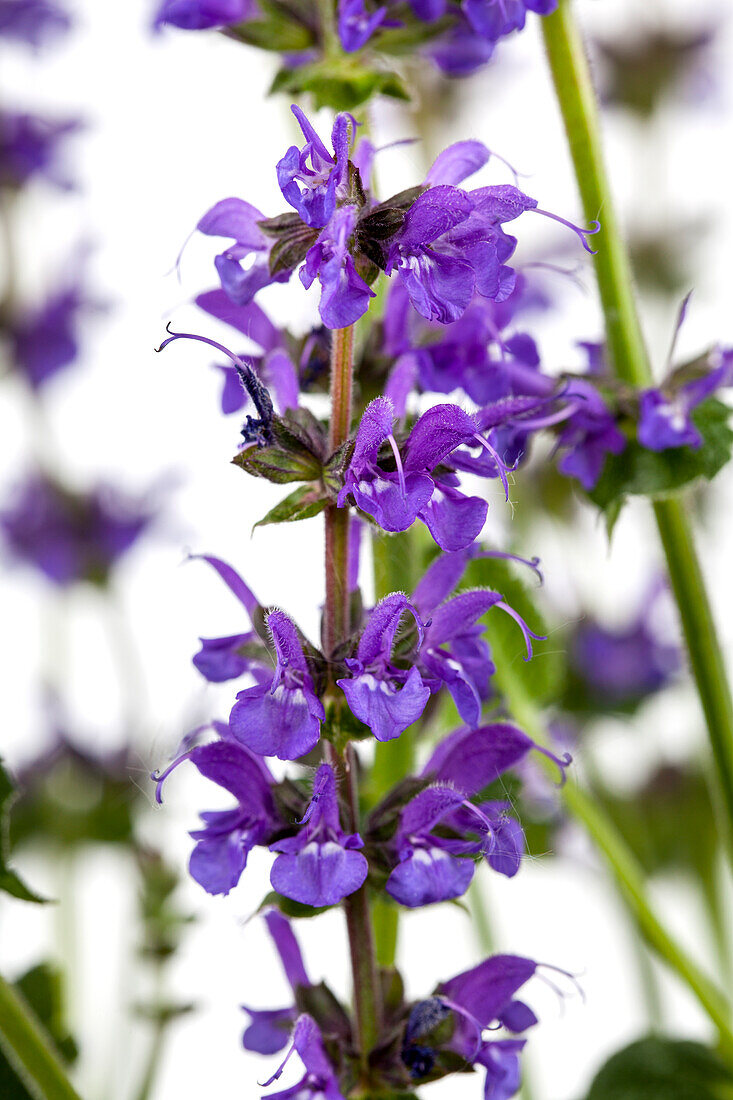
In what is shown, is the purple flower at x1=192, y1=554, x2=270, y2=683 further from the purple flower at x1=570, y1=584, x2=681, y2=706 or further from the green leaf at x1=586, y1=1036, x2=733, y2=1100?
the purple flower at x1=570, y1=584, x2=681, y2=706

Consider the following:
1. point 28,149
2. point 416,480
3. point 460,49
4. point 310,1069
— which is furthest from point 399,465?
point 28,149

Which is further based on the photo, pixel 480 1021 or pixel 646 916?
pixel 646 916

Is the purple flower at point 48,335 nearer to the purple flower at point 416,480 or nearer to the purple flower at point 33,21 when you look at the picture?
the purple flower at point 33,21

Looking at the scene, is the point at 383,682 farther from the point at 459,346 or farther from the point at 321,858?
the point at 459,346

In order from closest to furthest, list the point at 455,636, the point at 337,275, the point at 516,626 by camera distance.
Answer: the point at 337,275 < the point at 455,636 < the point at 516,626

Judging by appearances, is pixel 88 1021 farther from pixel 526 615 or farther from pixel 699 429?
pixel 699 429

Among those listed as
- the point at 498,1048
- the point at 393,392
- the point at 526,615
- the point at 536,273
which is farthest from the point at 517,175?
the point at 536,273
